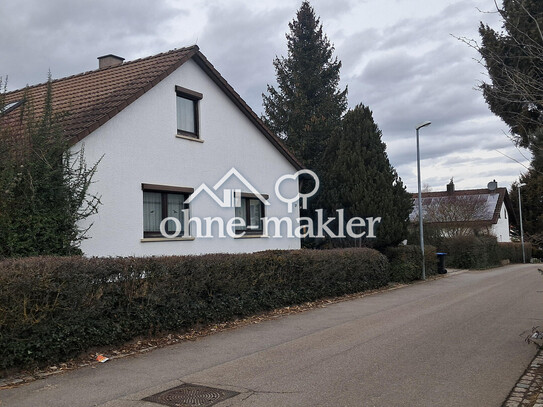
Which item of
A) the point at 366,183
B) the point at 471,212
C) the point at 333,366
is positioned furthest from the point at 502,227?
the point at 333,366

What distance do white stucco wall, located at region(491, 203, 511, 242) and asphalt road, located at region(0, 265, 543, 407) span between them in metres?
39.1

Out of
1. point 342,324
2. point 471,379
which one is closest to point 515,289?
point 342,324

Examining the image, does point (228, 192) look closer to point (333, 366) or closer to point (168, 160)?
point (168, 160)

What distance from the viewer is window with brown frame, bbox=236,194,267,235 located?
17.1m

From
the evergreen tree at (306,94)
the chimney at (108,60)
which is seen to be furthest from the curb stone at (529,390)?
the evergreen tree at (306,94)

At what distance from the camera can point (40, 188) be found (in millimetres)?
10312

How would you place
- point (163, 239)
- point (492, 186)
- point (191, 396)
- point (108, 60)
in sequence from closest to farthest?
point (191, 396) → point (163, 239) → point (108, 60) → point (492, 186)

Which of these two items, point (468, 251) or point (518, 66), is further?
point (468, 251)

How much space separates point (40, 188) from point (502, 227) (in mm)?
49849

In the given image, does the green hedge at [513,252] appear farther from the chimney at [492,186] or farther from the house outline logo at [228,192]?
the house outline logo at [228,192]

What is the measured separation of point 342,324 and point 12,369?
6.37 m

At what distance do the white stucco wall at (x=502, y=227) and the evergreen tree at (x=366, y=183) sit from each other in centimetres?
2963

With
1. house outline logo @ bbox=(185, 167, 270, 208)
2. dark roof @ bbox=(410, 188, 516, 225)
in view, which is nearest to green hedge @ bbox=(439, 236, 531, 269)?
dark roof @ bbox=(410, 188, 516, 225)

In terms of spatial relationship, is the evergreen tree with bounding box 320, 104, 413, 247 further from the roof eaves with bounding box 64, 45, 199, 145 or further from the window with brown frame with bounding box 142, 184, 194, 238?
the roof eaves with bounding box 64, 45, 199, 145
